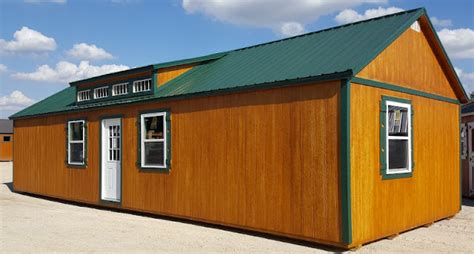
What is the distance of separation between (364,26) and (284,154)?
3.42 metres

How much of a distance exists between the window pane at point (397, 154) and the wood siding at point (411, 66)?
1084 millimetres

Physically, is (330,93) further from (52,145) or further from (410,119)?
(52,145)

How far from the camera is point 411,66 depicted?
980 centimetres

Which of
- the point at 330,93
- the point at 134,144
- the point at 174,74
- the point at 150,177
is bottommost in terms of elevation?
the point at 150,177

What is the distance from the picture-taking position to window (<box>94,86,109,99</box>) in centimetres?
1361

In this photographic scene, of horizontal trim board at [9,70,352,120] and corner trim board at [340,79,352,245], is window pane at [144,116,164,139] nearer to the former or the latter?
horizontal trim board at [9,70,352,120]

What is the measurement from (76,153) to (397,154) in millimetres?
8889

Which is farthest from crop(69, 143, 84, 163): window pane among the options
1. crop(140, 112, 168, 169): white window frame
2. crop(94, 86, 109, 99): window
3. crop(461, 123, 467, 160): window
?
crop(461, 123, 467, 160): window

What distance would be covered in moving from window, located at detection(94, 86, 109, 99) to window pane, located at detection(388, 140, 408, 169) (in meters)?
7.68

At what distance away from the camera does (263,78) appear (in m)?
9.37

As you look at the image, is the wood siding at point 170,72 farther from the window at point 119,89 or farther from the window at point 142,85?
the window at point 119,89

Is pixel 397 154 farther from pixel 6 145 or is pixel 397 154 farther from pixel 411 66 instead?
pixel 6 145

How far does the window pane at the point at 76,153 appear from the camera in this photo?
46.1 ft

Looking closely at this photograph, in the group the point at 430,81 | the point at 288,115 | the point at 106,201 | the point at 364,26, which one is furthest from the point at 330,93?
the point at 106,201
